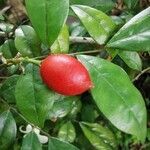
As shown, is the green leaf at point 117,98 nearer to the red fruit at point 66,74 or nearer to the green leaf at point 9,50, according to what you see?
the red fruit at point 66,74

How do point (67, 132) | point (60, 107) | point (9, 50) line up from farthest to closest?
point (67, 132) → point (60, 107) → point (9, 50)

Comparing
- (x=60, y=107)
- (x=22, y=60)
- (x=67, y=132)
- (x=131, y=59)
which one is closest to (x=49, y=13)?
(x=22, y=60)

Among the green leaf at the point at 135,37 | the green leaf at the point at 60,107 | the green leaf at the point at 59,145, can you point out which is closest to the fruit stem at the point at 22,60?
the green leaf at the point at 135,37

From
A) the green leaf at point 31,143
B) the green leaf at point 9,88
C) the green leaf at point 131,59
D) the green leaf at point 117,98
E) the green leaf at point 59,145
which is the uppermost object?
the green leaf at point 117,98

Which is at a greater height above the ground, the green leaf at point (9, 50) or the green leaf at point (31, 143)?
the green leaf at point (9, 50)

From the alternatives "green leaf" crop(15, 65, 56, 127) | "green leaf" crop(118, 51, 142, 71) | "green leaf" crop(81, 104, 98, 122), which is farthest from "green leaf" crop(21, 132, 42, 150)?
"green leaf" crop(81, 104, 98, 122)

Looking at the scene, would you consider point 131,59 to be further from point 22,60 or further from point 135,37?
point 22,60

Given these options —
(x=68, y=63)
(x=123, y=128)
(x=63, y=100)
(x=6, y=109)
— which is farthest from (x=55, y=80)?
(x=63, y=100)
